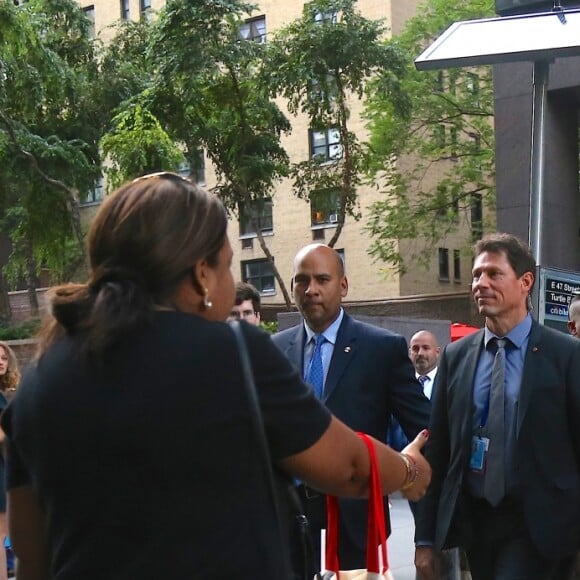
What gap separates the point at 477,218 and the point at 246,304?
30.7 metres

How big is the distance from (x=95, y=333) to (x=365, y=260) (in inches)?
1567

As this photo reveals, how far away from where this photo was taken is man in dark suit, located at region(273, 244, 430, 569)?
16.2 feet

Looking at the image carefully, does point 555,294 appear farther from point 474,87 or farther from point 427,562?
point 474,87

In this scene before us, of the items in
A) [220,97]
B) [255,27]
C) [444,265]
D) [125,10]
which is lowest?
[444,265]

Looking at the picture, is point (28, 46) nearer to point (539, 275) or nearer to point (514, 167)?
point (514, 167)

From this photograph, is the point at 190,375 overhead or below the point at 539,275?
overhead

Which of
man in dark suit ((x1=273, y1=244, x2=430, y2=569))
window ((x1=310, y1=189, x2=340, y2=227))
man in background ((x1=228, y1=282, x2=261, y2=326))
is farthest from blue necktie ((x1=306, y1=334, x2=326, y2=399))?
window ((x1=310, y1=189, x2=340, y2=227))

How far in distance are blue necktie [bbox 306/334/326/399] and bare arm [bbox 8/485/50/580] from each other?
2819mm

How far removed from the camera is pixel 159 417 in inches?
86.9

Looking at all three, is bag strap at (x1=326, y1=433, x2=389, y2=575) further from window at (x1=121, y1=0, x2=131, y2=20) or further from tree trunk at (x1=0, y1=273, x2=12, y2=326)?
window at (x1=121, y1=0, x2=131, y2=20)

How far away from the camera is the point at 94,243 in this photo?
7.82ft

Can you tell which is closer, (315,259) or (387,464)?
(387,464)

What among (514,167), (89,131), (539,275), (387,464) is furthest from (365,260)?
(387,464)

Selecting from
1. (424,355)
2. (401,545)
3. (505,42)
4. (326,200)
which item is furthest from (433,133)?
(505,42)
